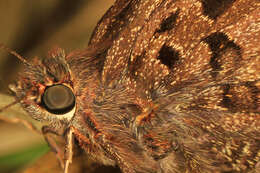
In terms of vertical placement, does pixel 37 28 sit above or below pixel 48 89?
above

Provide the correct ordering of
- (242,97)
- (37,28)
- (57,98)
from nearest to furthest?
(57,98)
(242,97)
(37,28)

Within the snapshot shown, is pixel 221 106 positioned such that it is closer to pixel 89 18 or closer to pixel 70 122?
pixel 70 122

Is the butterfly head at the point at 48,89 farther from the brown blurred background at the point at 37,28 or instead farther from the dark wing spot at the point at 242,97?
the brown blurred background at the point at 37,28

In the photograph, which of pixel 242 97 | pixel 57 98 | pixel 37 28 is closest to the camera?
pixel 57 98

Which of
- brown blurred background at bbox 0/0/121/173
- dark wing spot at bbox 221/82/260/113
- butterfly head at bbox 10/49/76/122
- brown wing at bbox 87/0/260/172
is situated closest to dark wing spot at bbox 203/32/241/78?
brown wing at bbox 87/0/260/172

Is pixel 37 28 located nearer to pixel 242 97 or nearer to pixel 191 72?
pixel 191 72

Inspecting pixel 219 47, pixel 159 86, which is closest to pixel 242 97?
pixel 219 47

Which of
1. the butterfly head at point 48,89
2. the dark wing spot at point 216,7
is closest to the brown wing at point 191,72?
the dark wing spot at point 216,7
